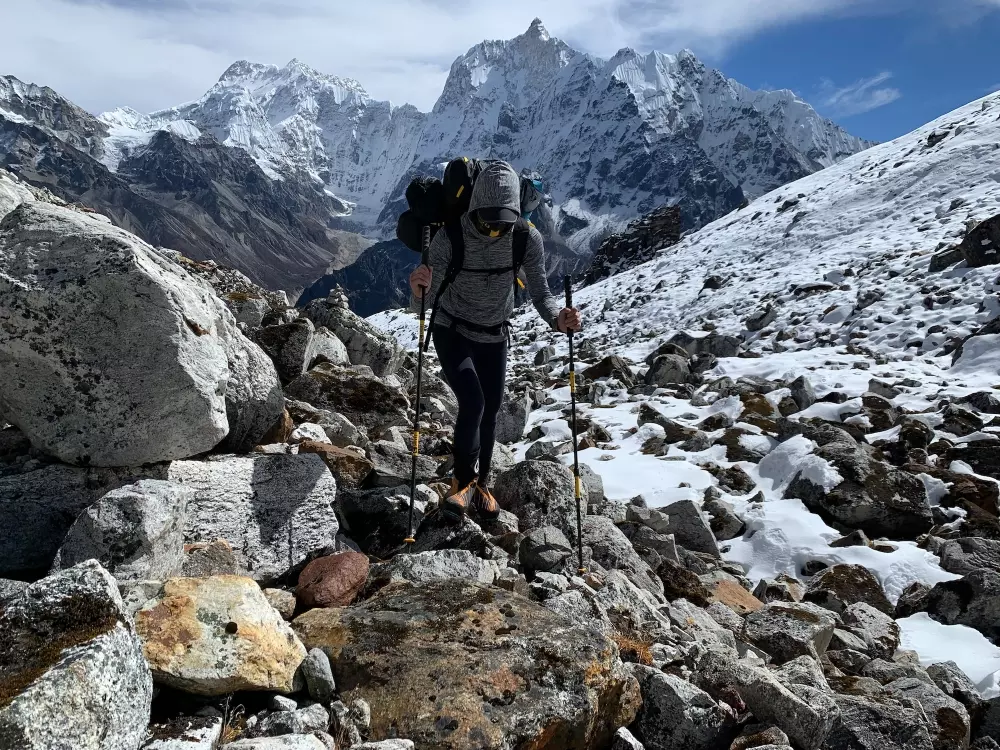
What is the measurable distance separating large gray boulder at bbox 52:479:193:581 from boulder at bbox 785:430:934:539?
731 cm

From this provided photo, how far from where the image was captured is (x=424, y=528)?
5.13m

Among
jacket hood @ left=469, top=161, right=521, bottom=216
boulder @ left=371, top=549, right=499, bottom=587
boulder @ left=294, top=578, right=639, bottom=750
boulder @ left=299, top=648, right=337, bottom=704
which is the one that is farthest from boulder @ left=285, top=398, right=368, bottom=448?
boulder @ left=299, top=648, right=337, bottom=704

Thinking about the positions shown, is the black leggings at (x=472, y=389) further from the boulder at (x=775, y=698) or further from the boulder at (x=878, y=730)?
the boulder at (x=878, y=730)

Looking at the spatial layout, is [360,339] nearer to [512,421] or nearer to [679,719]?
[512,421]

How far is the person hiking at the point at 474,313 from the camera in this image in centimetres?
544

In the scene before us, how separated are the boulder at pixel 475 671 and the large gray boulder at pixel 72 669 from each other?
36.6 inches

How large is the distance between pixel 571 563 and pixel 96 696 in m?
3.26

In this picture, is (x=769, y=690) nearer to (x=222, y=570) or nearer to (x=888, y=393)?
(x=222, y=570)

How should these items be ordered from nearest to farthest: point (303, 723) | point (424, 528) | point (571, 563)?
point (303, 723) → point (571, 563) → point (424, 528)

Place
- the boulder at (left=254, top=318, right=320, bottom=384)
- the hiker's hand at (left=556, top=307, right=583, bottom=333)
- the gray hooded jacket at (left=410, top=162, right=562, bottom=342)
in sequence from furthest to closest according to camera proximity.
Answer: the boulder at (left=254, top=318, right=320, bottom=384)
the hiker's hand at (left=556, top=307, right=583, bottom=333)
the gray hooded jacket at (left=410, top=162, right=562, bottom=342)

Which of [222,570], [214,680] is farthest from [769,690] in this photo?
[222,570]

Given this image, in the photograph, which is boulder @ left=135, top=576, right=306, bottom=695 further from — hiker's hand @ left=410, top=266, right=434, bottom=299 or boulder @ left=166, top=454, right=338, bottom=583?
hiker's hand @ left=410, top=266, right=434, bottom=299

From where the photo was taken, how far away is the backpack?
5473 millimetres

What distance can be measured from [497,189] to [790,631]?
158 inches
